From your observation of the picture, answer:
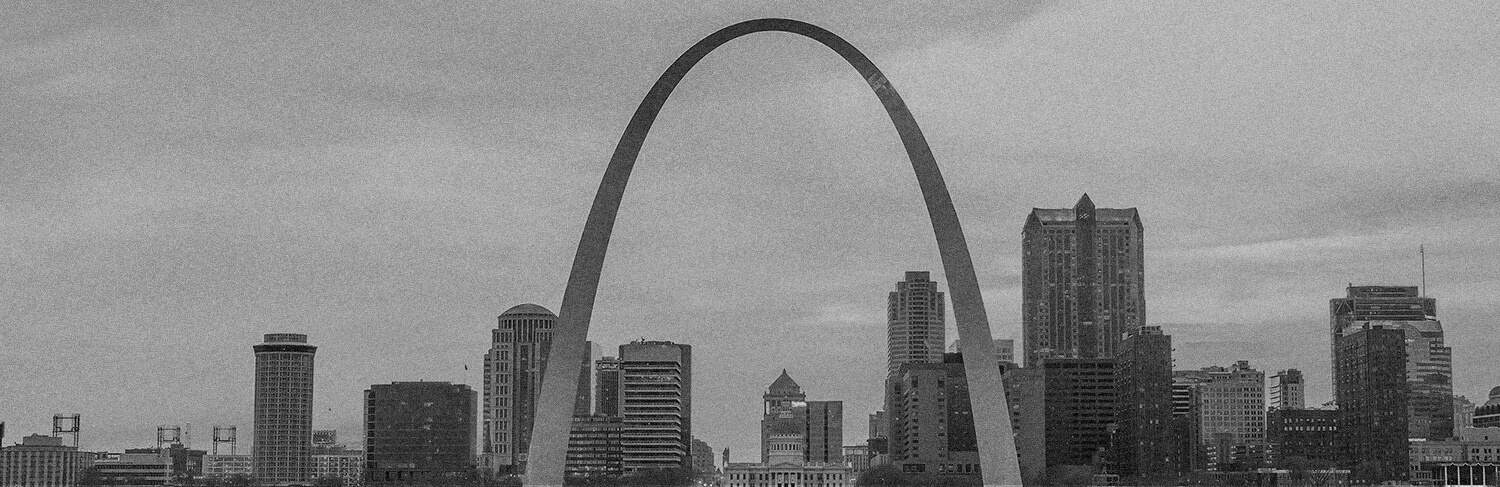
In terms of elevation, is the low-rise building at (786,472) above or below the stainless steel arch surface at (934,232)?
below

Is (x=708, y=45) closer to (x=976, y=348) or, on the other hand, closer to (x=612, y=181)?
(x=612, y=181)

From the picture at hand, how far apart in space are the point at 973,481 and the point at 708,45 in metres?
153

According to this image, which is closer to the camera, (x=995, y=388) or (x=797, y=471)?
(x=995, y=388)

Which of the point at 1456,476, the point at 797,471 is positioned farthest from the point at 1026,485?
the point at 1456,476

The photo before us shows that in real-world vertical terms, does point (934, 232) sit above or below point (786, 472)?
above

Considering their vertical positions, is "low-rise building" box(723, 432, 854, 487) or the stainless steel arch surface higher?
the stainless steel arch surface

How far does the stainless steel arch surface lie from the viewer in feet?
144

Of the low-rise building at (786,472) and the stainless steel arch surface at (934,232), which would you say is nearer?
the stainless steel arch surface at (934,232)

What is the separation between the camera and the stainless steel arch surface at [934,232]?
43.9 metres

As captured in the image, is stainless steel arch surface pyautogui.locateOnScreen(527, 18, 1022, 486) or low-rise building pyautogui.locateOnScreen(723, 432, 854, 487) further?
low-rise building pyautogui.locateOnScreen(723, 432, 854, 487)

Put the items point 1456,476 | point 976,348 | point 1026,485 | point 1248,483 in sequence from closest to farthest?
point 976,348
point 1456,476
point 1026,485
point 1248,483

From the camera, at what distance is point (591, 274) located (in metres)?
44.4

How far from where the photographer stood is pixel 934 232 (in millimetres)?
44094

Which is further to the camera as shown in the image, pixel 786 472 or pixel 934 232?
pixel 786 472
